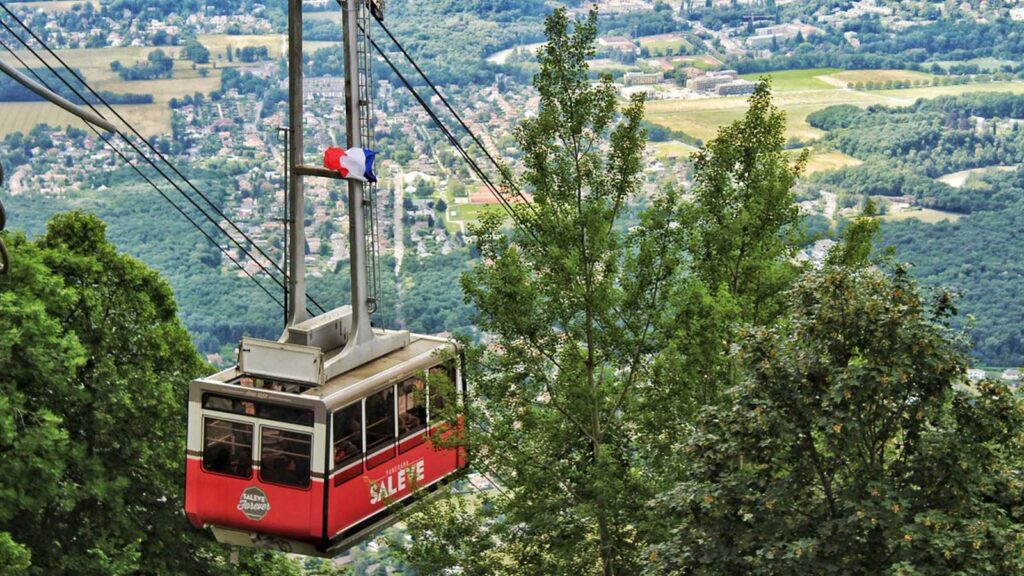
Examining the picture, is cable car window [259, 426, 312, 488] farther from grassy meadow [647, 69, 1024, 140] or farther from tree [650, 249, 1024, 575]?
grassy meadow [647, 69, 1024, 140]

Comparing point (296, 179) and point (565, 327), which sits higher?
point (296, 179)

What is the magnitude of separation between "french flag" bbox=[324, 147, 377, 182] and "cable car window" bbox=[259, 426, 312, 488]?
10.4 feet

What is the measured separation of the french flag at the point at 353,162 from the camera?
18.5 metres

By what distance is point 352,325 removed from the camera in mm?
18719

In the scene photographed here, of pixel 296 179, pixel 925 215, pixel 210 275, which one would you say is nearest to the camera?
pixel 296 179

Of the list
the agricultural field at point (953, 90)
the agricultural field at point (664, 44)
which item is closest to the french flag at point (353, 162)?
the agricultural field at point (664, 44)

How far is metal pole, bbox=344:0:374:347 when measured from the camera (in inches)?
740

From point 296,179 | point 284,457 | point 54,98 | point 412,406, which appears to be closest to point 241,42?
point 296,179

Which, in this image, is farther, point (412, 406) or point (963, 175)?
point (963, 175)

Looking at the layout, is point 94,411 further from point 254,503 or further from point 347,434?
point 347,434

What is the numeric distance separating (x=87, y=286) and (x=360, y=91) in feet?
34.0

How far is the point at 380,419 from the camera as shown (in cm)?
1803

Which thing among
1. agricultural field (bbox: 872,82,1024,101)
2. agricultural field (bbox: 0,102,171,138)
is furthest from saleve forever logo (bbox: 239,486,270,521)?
agricultural field (bbox: 872,82,1024,101)

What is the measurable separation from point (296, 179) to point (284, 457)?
3.36 metres
